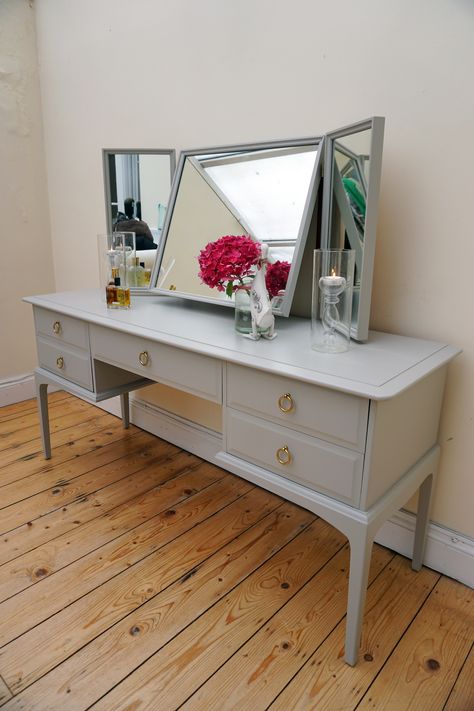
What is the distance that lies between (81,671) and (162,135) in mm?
1845

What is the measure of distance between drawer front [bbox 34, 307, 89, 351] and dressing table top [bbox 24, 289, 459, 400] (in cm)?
4

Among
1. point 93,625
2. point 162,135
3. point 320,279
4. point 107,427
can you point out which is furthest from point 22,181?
point 93,625

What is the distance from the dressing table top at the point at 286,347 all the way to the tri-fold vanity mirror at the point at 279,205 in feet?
0.23

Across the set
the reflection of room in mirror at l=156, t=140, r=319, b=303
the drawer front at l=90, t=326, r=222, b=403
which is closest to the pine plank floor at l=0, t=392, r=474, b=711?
the drawer front at l=90, t=326, r=222, b=403

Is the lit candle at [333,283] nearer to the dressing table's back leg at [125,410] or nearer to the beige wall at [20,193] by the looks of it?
the dressing table's back leg at [125,410]

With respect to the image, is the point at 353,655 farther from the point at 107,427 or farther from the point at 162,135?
the point at 162,135

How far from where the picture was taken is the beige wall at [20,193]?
8.07 ft

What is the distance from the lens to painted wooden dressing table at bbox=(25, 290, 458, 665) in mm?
1084

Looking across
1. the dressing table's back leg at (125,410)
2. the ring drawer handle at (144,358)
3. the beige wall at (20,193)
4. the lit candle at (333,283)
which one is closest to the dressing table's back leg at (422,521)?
the lit candle at (333,283)

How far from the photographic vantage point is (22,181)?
263 cm

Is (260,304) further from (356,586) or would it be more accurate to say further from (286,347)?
(356,586)

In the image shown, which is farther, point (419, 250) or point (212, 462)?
point (212, 462)

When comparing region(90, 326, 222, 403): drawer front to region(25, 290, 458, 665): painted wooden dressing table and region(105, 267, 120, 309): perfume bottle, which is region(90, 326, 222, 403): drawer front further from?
region(105, 267, 120, 309): perfume bottle

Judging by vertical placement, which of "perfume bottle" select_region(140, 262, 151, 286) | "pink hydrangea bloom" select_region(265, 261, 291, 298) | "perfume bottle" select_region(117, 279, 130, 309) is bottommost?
"perfume bottle" select_region(117, 279, 130, 309)
